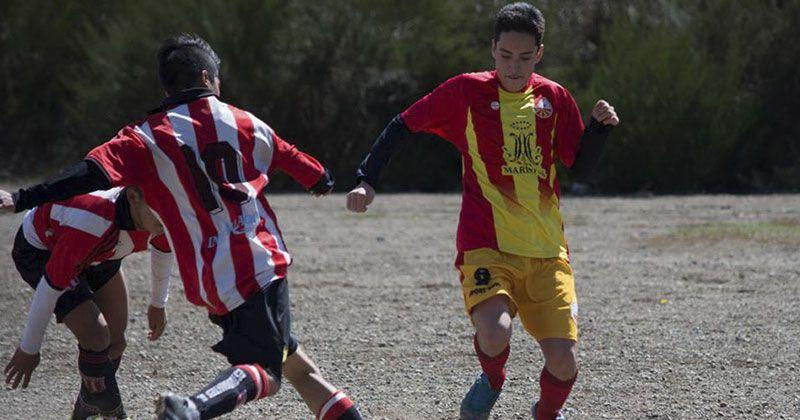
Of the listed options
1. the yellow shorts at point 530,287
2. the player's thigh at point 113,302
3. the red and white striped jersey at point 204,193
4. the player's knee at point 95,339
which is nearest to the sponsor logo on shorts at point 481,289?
the yellow shorts at point 530,287

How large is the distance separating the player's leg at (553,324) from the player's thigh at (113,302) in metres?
1.96

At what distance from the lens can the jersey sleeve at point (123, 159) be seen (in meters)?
4.47

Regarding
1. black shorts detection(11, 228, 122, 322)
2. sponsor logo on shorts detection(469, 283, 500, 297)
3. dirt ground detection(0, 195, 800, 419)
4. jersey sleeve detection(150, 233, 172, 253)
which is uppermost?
sponsor logo on shorts detection(469, 283, 500, 297)

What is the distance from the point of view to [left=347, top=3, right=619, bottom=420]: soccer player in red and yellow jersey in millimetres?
5172

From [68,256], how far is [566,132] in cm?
214

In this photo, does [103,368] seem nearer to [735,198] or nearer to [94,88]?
[735,198]

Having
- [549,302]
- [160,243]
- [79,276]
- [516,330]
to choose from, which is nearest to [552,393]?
[549,302]

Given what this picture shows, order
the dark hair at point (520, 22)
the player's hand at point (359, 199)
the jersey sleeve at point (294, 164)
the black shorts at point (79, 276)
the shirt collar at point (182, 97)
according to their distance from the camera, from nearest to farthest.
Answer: the shirt collar at point (182, 97) < the jersey sleeve at point (294, 164) < the player's hand at point (359, 199) < the dark hair at point (520, 22) < the black shorts at point (79, 276)

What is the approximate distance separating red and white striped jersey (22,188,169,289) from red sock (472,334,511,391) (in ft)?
4.89

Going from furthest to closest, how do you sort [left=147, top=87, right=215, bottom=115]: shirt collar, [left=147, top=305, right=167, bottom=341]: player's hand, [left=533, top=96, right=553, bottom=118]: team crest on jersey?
[left=147, top=305, right=167, bottom=341]: player's hand, [left=533, top=96, right=553, bottom=118]: team crest on jersey, [left=147, top=87, right=215, bottom=115]: shirt collar

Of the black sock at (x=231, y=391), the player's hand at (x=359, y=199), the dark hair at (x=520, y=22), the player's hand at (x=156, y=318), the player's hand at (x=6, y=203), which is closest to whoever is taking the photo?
the black sock at (x=231, y=391)

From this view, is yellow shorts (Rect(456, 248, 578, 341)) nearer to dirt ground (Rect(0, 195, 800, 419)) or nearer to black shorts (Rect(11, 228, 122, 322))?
dirt ground (Rect(0, 195, 800, 419))

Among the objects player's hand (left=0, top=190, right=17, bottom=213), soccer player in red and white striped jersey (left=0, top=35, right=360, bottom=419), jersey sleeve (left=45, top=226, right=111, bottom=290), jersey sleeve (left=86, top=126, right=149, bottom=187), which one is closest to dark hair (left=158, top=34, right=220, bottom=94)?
soccer player in red and white striped jersey (left=0, top=35, right=360, bottom=419)

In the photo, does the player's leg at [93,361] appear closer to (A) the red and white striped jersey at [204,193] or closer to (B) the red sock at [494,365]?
(A) the red and white striped jersey at [204,193]
